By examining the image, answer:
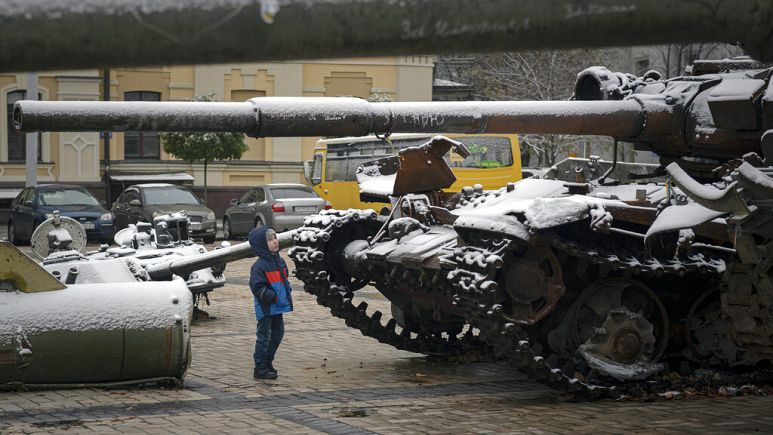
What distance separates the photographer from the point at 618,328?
8.99 metres

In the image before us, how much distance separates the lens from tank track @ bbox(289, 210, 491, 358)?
10609 millimetres

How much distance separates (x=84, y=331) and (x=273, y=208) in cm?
1780

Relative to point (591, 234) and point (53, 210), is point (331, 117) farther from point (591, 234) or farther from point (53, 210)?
point (53, 210)

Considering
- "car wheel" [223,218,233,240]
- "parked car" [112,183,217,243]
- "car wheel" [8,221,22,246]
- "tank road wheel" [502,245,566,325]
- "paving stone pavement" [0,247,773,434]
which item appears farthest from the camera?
"car wheel" [223,218,233,240]

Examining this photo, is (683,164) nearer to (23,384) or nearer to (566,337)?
(566,337)

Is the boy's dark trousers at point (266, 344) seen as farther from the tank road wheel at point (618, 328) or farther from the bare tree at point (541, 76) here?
the bare tree at point (541, 76)

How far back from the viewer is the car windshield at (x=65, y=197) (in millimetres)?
25750

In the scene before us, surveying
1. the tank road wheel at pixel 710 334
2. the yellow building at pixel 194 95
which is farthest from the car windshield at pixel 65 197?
the tank road wheel at pixel 710 334

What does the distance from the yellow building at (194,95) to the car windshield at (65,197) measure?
264 inches

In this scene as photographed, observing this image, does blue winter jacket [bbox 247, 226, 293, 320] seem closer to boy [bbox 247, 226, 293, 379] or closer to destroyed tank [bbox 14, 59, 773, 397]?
boy [bbox 247, 226, 293, 379]

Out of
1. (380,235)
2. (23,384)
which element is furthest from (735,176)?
(23,384)

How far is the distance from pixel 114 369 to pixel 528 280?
2.99m

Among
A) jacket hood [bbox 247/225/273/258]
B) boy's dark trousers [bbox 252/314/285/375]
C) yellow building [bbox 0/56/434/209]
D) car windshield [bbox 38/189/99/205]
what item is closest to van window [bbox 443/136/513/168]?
car windshield [bbox 38/189/99/205]

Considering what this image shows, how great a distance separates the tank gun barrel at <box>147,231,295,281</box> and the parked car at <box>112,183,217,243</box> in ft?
44.5
